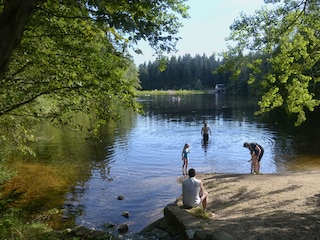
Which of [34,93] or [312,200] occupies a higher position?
[34,93]

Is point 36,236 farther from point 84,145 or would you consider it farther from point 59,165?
point 84,145

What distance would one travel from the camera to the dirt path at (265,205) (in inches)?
309

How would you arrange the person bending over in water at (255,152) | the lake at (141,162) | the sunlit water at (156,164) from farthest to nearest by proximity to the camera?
1. the person bending over in water at (255,152)
2. the lake at (141,162)
3. the sunlit water at (156,164)

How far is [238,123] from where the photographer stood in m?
41.0

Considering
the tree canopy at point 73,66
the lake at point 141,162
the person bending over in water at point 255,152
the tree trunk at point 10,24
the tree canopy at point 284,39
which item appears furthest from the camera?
the person bending over in water at point 255,152

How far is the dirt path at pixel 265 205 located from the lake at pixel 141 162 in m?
2.45

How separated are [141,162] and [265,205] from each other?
12.1 meters

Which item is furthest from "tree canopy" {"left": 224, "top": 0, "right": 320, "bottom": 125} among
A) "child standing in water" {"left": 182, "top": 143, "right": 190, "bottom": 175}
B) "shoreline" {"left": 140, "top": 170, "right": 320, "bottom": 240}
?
"child standing in water" {"left": 182, "top": 143, "right": 190, "bottom": 175}

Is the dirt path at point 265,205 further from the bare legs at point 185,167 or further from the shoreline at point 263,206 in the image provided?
the bare legs at point 185,167

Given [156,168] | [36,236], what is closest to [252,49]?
[36,236]

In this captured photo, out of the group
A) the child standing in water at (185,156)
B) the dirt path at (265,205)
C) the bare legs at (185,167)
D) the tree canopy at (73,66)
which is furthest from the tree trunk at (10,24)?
the bare legs at (185,167)

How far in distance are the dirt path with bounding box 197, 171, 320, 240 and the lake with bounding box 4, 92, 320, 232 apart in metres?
2.45

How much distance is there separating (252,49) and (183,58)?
178 m

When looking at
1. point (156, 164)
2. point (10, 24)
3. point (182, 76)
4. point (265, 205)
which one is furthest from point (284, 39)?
point (182, 76)
